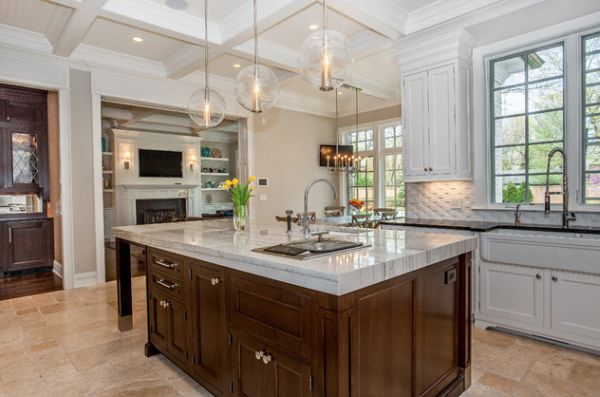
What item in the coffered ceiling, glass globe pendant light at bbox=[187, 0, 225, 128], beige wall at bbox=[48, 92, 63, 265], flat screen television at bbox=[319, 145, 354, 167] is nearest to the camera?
glass globe pendant light at bbox=[187, 0, 225, 128]

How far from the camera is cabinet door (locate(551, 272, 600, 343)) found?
8.91 feet

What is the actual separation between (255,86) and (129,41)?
279 cm

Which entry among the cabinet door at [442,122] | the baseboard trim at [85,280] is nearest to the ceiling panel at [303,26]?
the cabinet door at [442,122]

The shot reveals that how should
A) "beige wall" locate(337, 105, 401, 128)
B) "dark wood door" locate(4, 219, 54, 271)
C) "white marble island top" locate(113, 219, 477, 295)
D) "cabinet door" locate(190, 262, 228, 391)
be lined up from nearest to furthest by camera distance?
"white marble island top" locate(113, 219, 477, 295)
"cabinet door" locate(190, 262, 228, 391)
"dark wood door" locate(4, 219, 54, 271)
"beige wall" locate(337, 105, 401, 128)

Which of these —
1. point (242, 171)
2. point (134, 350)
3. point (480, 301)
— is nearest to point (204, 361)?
point (134, 350)

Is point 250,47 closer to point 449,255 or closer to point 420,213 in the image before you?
point 420,213

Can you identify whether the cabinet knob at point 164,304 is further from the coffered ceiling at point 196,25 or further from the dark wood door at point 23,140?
the dark wood door at point 23,140

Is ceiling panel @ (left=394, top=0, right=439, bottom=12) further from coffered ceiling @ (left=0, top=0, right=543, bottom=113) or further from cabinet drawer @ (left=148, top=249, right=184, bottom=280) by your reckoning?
cabinet drawer @ (left=148, top=249, right=184, bottom=280)

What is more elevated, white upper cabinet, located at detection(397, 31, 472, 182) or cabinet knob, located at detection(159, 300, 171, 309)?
white upper cabinet, located at detection(397, 31, 472, 182)

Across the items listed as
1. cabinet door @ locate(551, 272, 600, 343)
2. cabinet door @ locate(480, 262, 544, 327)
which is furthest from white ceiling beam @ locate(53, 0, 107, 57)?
cabinet door @ locate(551, 272, 600, 343)

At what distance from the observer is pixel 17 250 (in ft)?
18.8

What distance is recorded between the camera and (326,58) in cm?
231

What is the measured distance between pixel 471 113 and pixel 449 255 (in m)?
2.47

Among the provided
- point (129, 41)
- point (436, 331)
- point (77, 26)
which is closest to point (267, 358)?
point (436, 331)
